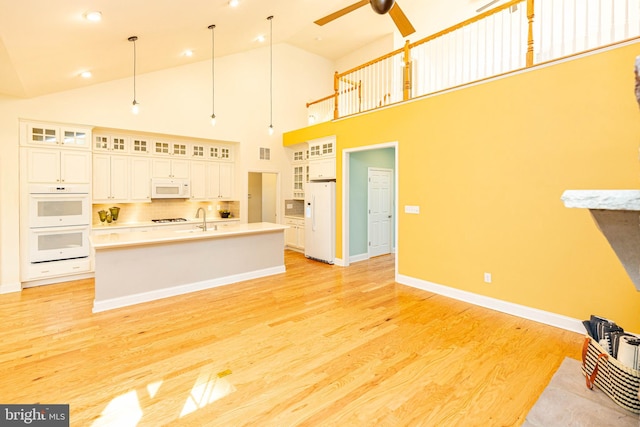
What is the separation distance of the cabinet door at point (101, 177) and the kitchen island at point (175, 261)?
157cm

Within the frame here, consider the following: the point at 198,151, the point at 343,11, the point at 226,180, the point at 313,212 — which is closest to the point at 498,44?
the point at 343,11

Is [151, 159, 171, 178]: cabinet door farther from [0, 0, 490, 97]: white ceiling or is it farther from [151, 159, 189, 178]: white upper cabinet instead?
[0, 0, 490, 97]: white ceiling

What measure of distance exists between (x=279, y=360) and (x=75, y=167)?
5006 mm

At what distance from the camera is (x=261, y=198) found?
9609 mm

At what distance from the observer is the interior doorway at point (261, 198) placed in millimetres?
9414

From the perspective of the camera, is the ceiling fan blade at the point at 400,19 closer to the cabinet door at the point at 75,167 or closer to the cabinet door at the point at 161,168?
the cabinet door at the point at 161,168

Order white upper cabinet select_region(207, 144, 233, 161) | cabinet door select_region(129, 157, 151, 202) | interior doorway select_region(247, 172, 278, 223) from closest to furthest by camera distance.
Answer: cabinet door select_region(129, 157, 151, 202) < white upper cabinet select_region(207, 144, 233, 161) < interior doorway select_region(247, 172, 278, 223)

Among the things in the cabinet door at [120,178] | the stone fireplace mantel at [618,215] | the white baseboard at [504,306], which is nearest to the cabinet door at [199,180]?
the cabinet door at [120,178]

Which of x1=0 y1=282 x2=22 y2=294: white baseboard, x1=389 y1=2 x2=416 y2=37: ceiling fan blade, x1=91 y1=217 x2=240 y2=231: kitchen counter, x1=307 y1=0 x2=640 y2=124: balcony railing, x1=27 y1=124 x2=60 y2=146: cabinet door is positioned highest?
x1=389 y1=2 x2=416 y2=37: ceiling fan blade

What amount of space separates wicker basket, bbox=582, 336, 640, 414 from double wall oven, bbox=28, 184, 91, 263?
22.3ft

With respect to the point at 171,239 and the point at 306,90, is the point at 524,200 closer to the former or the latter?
the point at 171,239

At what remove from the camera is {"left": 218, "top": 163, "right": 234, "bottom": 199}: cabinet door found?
717cm

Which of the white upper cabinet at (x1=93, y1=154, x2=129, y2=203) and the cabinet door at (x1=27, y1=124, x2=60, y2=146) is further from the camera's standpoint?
the white upper cabinet at (x1=93, y1=154, x2=129, y2=203)

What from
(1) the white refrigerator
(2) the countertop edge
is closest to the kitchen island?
(1) the white refrigerator
